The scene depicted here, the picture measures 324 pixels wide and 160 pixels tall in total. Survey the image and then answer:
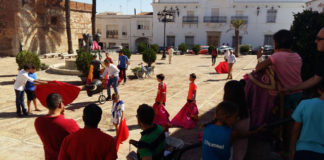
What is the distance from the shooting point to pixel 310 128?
7.63ft

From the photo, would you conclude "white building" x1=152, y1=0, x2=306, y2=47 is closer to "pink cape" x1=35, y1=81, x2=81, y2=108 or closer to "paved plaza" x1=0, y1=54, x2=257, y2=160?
"paved plaza" x1=0, y1=54, x2=257, y2=160

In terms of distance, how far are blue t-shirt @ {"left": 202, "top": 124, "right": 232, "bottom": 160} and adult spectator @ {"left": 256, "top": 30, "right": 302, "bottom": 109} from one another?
0.97m

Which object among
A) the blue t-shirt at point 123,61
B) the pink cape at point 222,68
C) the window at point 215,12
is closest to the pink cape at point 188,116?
the blue t-shirt at point 123,61

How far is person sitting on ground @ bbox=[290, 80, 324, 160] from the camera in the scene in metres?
2.28

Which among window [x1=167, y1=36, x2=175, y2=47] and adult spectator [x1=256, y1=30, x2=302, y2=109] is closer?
adult spectator [x1=256, y1=30, x2=302, y2=109]

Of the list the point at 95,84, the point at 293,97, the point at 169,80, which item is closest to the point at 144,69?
the point at 169,80

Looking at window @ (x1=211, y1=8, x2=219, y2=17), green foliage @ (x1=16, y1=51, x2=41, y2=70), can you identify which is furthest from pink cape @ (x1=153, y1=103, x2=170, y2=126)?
window @ (x1=211, y1=8, x2=219, y2=17)

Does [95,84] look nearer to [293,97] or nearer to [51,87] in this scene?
[51,87]

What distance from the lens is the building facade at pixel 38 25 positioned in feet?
83.3

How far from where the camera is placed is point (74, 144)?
8.35 feet

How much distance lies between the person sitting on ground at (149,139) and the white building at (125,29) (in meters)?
38.5

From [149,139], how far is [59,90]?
4416mm

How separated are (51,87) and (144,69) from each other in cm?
735

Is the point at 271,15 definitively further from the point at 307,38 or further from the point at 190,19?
the point at 307,38
